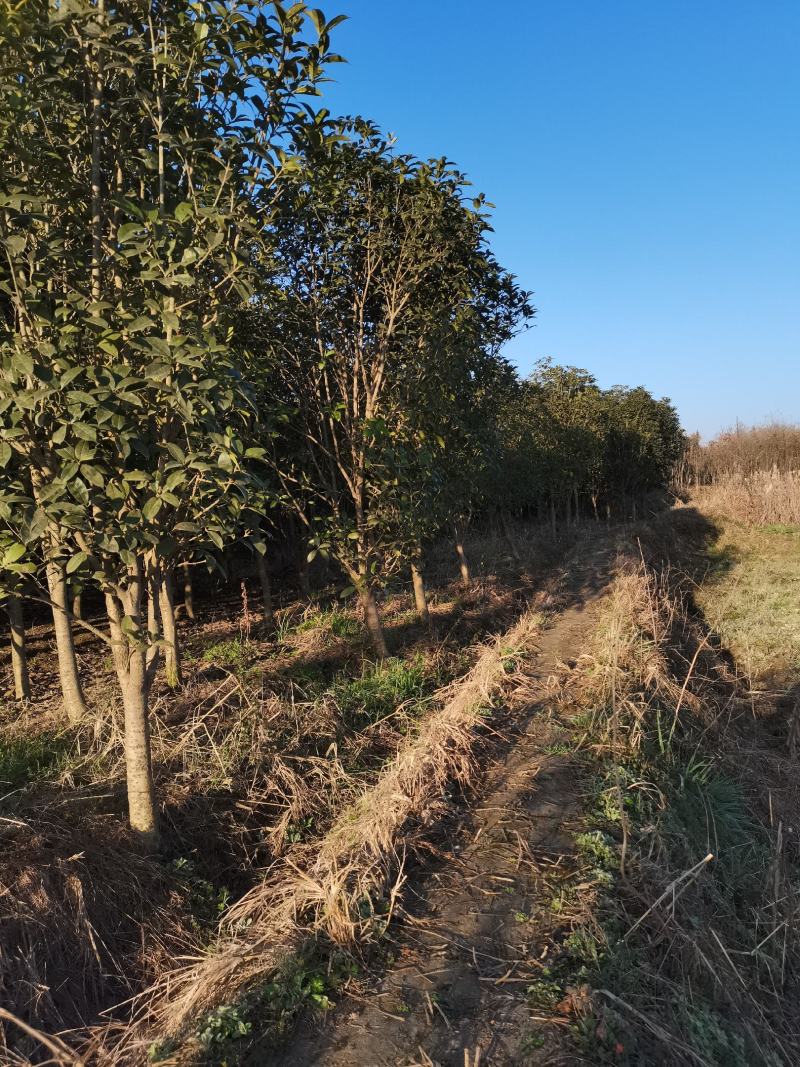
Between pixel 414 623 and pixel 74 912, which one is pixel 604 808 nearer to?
pixel 74 912

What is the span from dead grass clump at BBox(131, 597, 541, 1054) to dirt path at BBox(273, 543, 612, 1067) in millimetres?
211

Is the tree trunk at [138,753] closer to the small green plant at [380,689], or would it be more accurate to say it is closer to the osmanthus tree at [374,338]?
the small green plant at [380,689]

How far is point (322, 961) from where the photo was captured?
109 inches

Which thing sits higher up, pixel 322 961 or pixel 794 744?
pixel 322 961

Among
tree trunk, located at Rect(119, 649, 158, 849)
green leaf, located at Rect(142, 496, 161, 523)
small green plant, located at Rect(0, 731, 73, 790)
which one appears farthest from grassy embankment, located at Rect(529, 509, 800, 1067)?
small green plant, located at Rect(0, 731, 73, 790)

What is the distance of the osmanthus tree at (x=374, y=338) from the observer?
6969mm

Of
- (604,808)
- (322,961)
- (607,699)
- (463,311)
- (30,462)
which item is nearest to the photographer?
(322,961)

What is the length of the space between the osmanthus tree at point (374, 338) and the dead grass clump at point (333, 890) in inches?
99.8

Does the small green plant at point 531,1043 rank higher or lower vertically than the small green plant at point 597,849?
lower

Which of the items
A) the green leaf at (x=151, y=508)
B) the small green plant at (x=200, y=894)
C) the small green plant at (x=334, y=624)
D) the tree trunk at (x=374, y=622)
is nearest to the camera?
the green leaf at (x=151, y=508)

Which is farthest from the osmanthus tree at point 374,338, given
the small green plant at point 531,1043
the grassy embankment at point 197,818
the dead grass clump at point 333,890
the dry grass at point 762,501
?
the dry grass at point 762,501

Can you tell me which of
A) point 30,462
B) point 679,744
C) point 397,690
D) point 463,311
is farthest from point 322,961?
point 463,311

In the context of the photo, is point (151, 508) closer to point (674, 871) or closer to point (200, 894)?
point (200, 894)

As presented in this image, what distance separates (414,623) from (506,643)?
8.81ft
